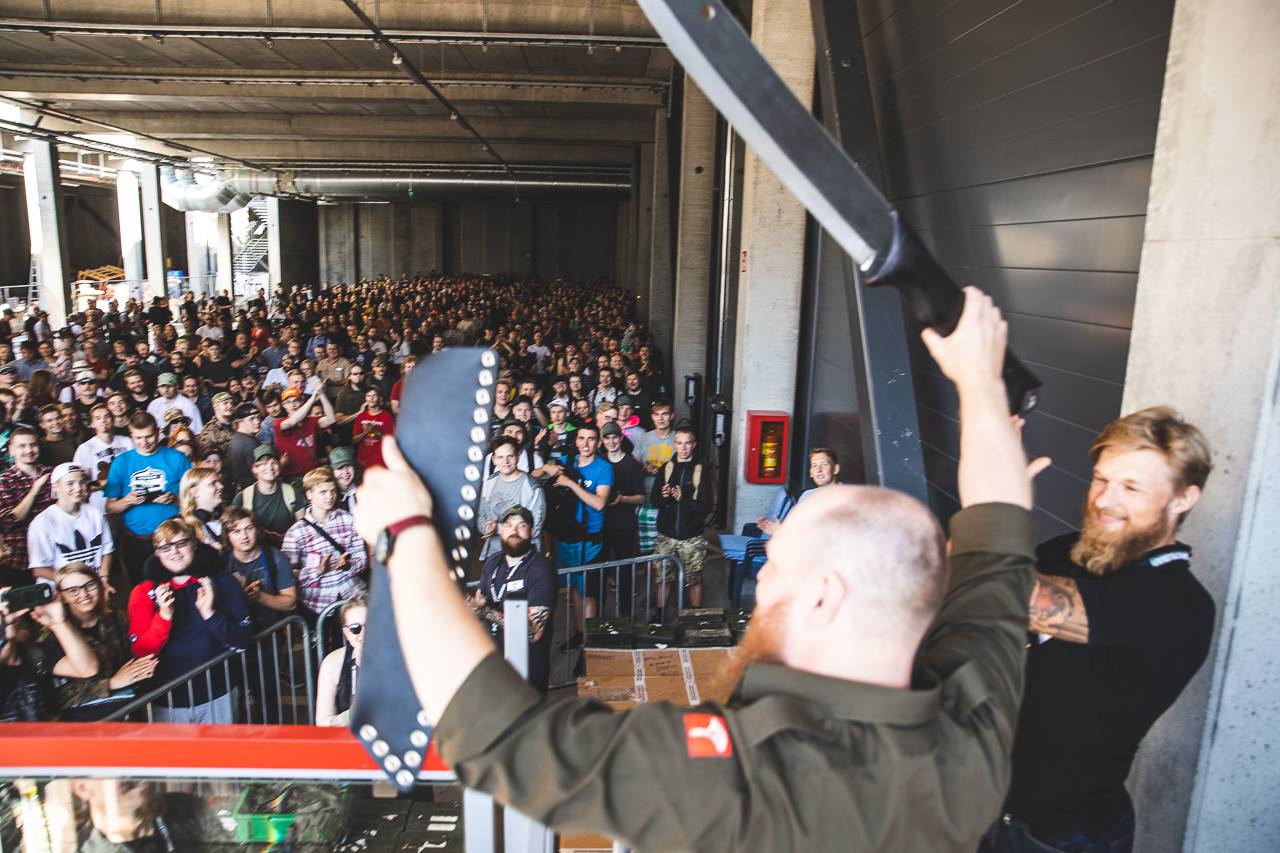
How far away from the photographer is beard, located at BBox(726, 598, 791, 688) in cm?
154

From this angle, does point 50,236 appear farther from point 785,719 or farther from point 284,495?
point 785,719

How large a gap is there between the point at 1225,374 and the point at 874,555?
1.69 metres

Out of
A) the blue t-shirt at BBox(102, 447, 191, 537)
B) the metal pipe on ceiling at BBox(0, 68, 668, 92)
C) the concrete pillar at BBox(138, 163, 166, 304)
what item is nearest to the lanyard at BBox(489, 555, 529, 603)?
the blue t-shirt at BBox(102, 447, 191, 537)

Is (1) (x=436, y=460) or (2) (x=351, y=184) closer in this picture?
(1) (x=436, y=460)

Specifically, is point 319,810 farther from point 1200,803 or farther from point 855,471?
point 855,471

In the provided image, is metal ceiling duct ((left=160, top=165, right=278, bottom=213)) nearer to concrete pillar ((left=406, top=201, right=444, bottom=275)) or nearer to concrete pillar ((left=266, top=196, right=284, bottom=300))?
concrete pillar ((left=266, top=196, right=284, bottom=300))

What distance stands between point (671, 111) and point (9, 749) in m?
16.7

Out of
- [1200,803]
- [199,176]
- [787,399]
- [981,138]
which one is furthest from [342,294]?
[1200,803]

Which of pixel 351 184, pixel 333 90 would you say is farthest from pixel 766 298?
pixel 351 184

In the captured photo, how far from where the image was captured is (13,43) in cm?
1516

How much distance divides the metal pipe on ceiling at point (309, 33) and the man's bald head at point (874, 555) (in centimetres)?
1163

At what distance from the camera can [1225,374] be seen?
2.52 m

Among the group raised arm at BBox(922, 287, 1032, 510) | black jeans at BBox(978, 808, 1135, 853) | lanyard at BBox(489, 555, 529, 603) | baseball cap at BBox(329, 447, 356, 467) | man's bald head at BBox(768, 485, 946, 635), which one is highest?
raised arm at BBox(922, 287, 1032, 510)

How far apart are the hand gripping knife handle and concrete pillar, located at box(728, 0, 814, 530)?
7650 millimetres
